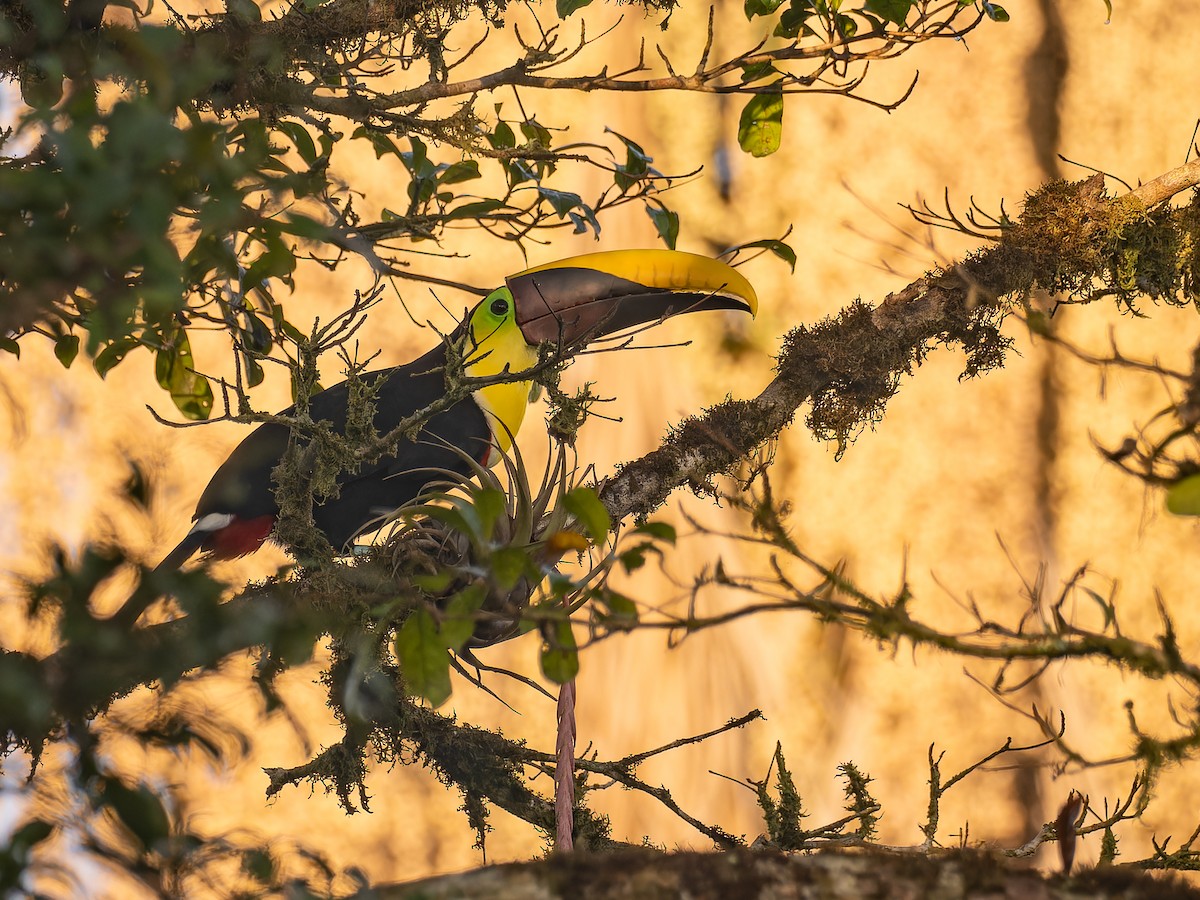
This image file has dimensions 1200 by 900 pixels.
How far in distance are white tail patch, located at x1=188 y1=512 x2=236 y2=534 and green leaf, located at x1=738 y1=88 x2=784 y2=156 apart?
110 cm

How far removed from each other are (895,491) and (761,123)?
3.01 metres

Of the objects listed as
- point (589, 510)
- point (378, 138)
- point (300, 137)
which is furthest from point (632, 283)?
point (589, 510)

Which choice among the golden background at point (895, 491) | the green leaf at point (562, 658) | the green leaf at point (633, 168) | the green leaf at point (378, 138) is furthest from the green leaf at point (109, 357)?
the golden background at point (895, 491)

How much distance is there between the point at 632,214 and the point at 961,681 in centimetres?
248

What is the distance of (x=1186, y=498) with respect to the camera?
77cm

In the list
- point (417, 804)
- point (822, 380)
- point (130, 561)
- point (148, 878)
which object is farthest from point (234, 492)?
point (417, 804)

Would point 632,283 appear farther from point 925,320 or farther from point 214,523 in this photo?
point 214,523

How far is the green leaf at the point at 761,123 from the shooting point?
166 cm

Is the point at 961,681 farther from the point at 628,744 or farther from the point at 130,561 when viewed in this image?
the point at 130,561

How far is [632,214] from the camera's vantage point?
504 centimetres

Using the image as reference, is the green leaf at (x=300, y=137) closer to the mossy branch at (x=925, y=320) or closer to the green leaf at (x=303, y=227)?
the mossy branch at (x=925, y=320)

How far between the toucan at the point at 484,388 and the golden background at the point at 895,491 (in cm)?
211

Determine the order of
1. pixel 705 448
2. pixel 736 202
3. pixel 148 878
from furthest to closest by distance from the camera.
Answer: pixel 736 202, pixel 705 448, pixel 148 878

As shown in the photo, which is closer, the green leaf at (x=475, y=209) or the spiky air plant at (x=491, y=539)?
the spiky air plant at (x=491, y=539)
